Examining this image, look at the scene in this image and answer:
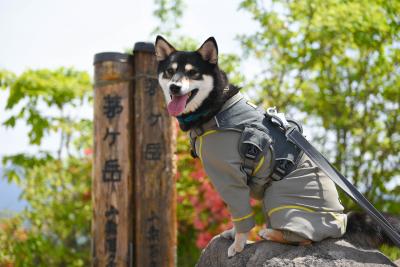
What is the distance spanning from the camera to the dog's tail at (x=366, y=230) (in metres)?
2.82

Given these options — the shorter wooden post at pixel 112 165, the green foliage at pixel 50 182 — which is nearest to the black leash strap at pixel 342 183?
the shorter wooden post at pixel 112 165

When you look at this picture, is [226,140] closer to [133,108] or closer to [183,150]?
[133,108]

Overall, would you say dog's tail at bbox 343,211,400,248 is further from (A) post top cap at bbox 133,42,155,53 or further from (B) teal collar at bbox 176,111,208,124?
(A) post top cap at bbox 133,42,155,53

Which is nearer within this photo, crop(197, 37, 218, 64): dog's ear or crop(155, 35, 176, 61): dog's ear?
crop(197, 37, 218, 64): dog's ear

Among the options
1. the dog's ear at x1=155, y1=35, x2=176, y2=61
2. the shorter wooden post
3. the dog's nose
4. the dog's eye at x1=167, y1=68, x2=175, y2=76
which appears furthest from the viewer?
the shorter wooden post

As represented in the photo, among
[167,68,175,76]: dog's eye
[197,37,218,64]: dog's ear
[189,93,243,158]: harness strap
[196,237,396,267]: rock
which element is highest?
[197,37,218,64]: dog's ear

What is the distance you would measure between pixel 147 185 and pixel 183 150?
90.1 inches

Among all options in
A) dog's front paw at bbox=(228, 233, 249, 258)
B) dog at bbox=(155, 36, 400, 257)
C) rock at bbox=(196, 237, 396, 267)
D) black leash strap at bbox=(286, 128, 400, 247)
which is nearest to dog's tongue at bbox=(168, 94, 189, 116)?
dog at bbox=(155, 36, 400, 257)

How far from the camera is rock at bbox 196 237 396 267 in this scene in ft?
8.71

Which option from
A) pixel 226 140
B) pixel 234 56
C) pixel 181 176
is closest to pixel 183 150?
pixel 181 176

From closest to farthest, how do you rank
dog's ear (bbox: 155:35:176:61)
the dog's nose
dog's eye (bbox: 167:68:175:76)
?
the dog's nose
dog's eye (bbox: 167:68:175:76)
dog's ear (bbox: 155:35:176:61)

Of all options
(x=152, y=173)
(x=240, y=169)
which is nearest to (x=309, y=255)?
(x=240, y=169)

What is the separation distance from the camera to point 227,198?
2678mm

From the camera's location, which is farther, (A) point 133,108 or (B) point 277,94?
(B) point 277,94
